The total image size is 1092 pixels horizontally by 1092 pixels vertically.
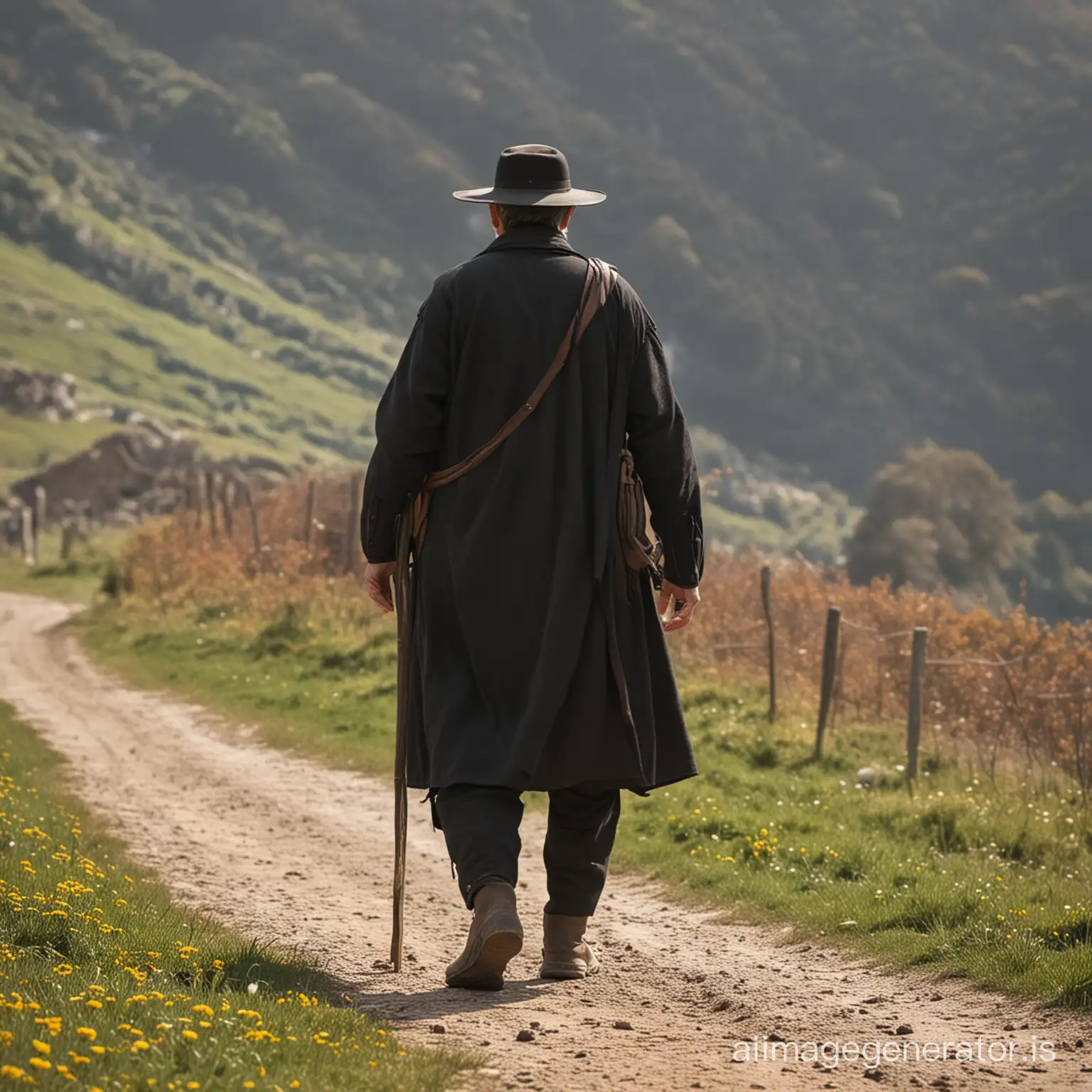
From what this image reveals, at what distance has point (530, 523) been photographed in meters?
5.34

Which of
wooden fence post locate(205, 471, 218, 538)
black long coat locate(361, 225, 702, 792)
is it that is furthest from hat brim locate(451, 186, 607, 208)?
wooden fence post locate(205, 471, 218, 538)

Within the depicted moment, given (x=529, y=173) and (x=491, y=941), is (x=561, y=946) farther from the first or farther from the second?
(x=529, y=173)

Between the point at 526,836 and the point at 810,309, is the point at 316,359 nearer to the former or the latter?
the point at 810,309

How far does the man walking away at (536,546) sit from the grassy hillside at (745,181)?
135m

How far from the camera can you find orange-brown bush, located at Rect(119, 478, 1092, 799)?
41.7 ft

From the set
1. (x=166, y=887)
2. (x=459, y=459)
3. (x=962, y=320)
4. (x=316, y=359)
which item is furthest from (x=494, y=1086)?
(x=962, y=320)

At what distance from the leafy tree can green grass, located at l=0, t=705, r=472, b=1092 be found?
59.8 m

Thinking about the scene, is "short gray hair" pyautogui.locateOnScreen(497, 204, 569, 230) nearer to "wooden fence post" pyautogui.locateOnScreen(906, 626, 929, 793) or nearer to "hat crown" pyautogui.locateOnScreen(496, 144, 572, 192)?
"hat crown" pyautogui.locateOnScreen(496, 144, 572, 192)

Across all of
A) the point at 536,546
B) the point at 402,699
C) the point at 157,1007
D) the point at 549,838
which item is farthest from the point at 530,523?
the point at 157,1007

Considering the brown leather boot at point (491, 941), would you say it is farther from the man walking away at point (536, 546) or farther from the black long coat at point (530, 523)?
the black long coat at point (530, 523)

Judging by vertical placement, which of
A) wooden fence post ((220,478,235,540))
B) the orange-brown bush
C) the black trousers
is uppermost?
wooden fence post ((220,478,235,540))

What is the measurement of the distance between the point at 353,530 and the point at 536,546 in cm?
1538

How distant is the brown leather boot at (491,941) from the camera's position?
4988 millimetres

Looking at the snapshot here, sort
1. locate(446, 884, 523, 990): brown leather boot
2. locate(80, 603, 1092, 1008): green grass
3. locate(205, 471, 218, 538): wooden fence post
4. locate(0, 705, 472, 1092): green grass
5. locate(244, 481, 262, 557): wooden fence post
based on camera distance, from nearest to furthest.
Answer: locate(0, 705, 472, 1092): green grass < locate(446, 884, 523, 990): brown leather boot < locate(80, 603, 1092, 1008): green grass < locate(244, 481, 262, 557): wooden fence post < locate(205, 471, 218, 538): wooden fence post
